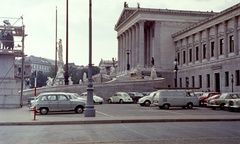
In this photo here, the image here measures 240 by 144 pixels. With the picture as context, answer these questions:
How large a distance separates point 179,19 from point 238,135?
78142mm

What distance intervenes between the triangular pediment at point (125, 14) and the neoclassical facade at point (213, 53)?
18053 mm

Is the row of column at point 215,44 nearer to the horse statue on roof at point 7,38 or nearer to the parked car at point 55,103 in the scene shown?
the parked car at point 55,103

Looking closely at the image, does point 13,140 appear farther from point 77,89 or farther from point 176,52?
point 176,52

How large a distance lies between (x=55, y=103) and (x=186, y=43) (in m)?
58.9

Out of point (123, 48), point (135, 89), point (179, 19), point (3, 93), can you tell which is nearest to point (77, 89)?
point (135, 89)

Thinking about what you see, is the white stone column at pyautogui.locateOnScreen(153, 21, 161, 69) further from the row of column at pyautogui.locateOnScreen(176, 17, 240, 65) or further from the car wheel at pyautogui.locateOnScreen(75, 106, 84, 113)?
the car wheel at pyautogui.locateOnScreen(75, 106, 84, 113)

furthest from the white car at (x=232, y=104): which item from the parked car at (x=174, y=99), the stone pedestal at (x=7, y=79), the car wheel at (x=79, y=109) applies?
the stone pedestal at (x=7, y=79)

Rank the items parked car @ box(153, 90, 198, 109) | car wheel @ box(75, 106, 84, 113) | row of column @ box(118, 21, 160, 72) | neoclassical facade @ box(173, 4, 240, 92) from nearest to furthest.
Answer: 1. car wheel @ box(75, 106, 84, 113)
2. parked car @ box(153, 90, 198, 109)
3. neoclassical facade @ box(173, 4, 240, 92)
4. row of column @ box(118, 21, 160, 72)

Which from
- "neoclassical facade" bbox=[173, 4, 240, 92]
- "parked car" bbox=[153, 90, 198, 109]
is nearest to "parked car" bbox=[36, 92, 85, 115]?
"parked car" bbox=[153, 90, 198, 109]

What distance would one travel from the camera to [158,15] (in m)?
90.2

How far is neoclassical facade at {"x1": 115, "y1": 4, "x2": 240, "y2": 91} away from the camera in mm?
63781

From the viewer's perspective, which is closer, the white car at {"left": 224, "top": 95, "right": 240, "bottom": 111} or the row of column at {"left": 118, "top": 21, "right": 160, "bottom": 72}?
the white car at {"left": 224, "top": 95, "right": 240, "bottom": 111}

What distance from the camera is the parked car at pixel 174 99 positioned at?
117ft

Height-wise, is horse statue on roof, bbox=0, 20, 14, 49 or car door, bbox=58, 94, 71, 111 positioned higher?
horse statue on roof, bbox=0, 20, 14, 49
